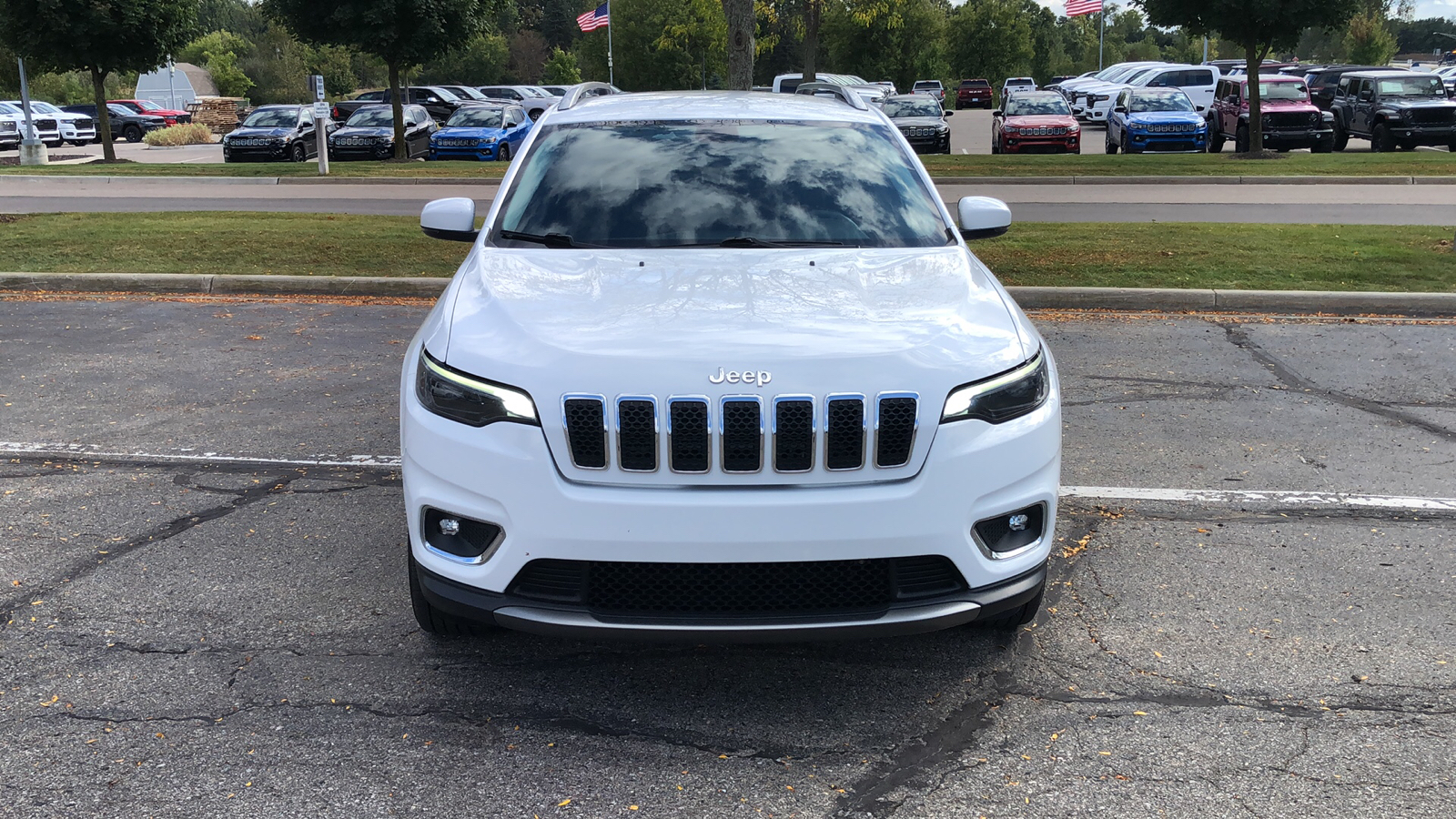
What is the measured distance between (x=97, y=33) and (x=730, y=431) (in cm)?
2944

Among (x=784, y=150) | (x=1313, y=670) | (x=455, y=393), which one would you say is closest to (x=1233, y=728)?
(x=1313, y=670)

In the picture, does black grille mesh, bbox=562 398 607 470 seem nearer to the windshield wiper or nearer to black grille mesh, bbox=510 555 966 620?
black grille mesh, bbox=510 555 966 620

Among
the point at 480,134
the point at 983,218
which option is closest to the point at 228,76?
the point at 480,134

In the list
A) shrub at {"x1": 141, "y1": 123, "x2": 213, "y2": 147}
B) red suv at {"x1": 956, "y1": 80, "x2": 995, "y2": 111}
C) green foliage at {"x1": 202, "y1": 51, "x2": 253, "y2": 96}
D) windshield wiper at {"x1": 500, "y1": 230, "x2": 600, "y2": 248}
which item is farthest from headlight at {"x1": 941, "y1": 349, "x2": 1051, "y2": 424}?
green foliage at {"x1": 202, "y1": 51, "x2": 253, "y2": 96}

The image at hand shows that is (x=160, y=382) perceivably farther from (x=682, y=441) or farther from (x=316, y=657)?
(x=682, y=441)

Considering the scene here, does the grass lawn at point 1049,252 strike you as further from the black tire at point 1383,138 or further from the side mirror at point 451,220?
the black tire at point 1383,138

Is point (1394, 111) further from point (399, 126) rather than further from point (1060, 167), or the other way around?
point (399, 126)

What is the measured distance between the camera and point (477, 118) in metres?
28.9

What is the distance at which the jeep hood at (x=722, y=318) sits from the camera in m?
3.31

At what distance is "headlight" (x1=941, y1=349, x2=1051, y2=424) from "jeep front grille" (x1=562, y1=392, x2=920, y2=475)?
23 cm

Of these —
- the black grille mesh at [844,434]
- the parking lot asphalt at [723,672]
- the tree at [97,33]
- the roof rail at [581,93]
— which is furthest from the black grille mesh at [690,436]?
the tree at [97,33]

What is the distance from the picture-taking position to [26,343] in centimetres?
886

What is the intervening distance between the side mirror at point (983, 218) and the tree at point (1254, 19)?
67.3ft

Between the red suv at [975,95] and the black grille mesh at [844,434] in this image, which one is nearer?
the black grille mesh at [844,434]
